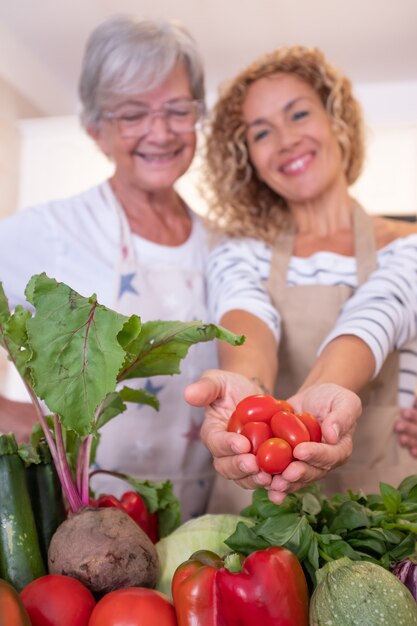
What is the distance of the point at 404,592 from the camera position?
73cm

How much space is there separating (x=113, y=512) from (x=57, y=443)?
0.11 m

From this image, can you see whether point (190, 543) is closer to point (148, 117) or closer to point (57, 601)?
point (57, 601)

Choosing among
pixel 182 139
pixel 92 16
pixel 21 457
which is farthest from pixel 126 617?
pixel 92 16

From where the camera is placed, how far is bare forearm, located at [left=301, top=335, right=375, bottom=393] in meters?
1.22

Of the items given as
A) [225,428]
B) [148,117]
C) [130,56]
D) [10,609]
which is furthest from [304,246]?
[10,609]

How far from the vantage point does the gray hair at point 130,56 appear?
1609 millimetres

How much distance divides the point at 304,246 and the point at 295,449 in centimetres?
86

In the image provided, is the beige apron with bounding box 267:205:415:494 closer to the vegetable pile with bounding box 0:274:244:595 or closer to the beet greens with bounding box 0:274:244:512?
the vegetable pile with bounding box 0:274:244:595

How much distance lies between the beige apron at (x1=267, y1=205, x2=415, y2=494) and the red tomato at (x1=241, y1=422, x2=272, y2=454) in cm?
67

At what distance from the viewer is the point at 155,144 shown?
165cm

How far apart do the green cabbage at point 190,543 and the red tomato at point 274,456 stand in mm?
114

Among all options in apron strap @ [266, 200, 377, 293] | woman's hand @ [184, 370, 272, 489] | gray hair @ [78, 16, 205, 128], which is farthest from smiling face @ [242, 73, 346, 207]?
woman's hand @ [184, 370, 272, 489]

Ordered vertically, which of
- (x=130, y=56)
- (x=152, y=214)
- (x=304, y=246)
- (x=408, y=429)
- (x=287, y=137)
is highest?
(x=130, y=56)

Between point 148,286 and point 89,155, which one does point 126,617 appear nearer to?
point 148,286
